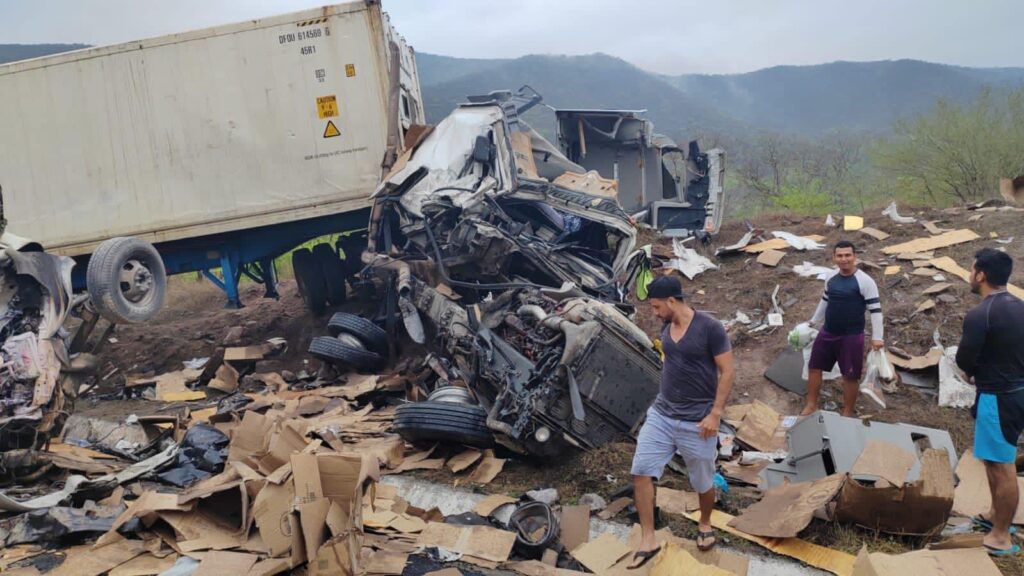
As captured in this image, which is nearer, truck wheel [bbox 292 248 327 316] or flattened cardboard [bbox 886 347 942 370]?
flattened cardboard [bbox 886 347 942 370]

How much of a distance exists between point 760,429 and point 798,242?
5005mm

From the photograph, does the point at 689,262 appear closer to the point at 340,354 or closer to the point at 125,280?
the point at 340,354

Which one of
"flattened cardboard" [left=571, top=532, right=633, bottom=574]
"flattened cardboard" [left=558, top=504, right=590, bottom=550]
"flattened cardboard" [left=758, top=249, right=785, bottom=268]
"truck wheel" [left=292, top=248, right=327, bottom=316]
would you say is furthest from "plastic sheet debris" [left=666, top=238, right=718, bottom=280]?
"flattened cardboard" [left=571, top=532, right=633, bottom=574]

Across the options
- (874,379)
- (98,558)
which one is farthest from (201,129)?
(874,379)

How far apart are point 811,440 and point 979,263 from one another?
4.55 feet

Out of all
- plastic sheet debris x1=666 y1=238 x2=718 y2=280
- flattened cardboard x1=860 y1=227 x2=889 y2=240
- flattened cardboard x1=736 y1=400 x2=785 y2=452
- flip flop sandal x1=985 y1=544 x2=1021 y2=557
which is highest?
Answer: flattened cardboard x1=860 y1=227 x2=889 y2=240

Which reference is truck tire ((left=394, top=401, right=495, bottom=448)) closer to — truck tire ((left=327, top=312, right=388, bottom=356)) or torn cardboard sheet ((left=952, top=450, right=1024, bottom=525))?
truck tire ((left=327, top=312, right=388, bottom=356))

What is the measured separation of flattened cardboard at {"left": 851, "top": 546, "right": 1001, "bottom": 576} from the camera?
277 cm

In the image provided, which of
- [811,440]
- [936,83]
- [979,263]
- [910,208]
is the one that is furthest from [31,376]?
[936,83]

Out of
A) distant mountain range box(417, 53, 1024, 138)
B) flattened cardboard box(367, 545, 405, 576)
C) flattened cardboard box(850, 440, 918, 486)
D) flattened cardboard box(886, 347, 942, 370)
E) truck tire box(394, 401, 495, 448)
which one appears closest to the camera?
flattened cardboard box(367, 545, 405, 576)

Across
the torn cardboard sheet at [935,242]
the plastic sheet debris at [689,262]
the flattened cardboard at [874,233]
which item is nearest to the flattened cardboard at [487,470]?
the plastic sheet debris at [689,262]

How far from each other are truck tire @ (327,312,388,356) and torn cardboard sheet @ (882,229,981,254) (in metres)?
6.27

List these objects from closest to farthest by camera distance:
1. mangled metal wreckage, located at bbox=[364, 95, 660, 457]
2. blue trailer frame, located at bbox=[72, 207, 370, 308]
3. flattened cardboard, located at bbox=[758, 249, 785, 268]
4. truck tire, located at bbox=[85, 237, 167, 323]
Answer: mangled metal wreckage, located at bbox=[364, 95, 660, 457]
truck tire, located at bbox=[85, 237, 167, 323]
blue trailer frame, located at bbox=[72, 207, 370, 308]
flattened cardboard, located at bbox=[758, 249, 785, 268]

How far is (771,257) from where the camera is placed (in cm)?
911
